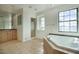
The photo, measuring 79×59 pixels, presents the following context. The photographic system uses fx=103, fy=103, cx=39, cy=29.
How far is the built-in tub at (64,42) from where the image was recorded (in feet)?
5.07

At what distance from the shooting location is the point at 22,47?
6.03 feet

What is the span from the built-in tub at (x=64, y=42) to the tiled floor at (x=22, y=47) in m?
0.23

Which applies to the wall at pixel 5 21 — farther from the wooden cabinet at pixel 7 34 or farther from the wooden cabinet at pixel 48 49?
the wooden cabinet at pixel 48 49

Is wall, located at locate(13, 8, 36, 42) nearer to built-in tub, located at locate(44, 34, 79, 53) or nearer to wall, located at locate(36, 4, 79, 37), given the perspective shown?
wall, located at locate(36, 4, 79, 37)

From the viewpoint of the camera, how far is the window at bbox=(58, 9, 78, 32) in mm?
1667

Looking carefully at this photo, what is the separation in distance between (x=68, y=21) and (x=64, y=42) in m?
0.37

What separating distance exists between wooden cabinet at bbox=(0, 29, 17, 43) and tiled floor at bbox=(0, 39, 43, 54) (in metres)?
0.09

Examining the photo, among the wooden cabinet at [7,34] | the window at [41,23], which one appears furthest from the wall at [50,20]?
the wooden cabinet at [7,34]

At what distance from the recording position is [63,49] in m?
1.58

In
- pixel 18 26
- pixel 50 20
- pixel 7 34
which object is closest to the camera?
pixel 50 20

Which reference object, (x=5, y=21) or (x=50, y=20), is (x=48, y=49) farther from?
(x=5, y=21)

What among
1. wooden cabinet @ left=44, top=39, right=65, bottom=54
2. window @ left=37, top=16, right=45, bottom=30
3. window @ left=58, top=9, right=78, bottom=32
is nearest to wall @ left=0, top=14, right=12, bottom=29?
window @ left=37, top=16, right=45, bottom=30

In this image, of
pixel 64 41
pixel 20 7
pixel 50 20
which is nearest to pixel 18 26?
pixel 20 7
